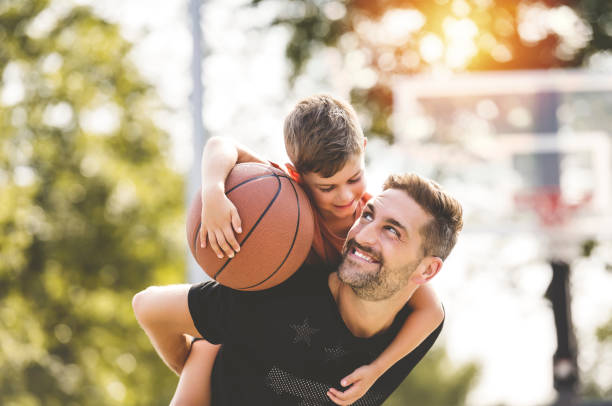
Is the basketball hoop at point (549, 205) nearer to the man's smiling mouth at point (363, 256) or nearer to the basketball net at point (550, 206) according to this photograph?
the basketball net at point (550, 206)

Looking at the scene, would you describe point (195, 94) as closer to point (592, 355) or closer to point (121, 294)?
point (121, 294)

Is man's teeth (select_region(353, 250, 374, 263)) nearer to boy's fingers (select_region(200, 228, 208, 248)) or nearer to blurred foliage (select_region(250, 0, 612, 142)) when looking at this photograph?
boy's fingers (select_region(200, 228, 208, 248))

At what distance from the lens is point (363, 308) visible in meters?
2.95

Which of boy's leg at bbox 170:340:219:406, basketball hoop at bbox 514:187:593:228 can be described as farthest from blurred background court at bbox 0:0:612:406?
boy's leg at bbox 170:340:219:406

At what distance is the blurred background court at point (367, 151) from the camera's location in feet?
30.7

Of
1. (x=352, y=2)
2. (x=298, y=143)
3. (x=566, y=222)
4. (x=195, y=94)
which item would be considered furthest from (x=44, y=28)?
(x=298, y=143)

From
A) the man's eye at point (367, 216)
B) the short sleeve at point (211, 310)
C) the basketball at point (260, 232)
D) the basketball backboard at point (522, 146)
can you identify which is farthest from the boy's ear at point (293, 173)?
the basketball backboard at point (522, 146)

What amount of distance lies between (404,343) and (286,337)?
1.54ft

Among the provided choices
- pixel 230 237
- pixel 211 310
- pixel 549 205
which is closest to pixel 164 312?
pixel 211 310

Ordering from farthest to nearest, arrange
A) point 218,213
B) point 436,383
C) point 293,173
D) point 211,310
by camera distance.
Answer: point 436,383 → point 293,173 → point 211,310 → point 218,213

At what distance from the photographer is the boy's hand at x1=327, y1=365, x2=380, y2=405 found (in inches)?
113

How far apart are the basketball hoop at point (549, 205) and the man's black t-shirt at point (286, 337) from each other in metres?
6.42

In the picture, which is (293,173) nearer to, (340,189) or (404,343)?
(340,189)

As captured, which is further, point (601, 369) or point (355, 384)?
point (601, 369)
